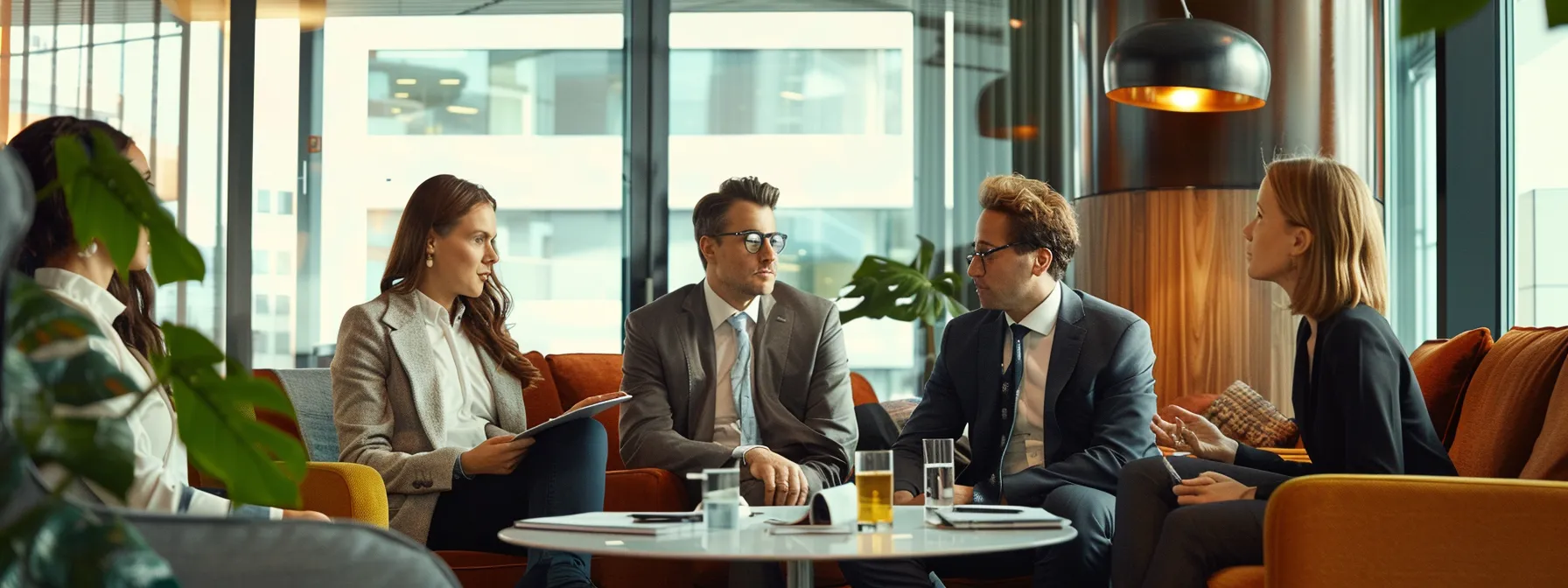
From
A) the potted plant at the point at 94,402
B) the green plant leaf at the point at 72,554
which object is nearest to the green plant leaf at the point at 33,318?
the potted plant at the point at 94,402

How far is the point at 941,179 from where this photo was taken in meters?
5.39

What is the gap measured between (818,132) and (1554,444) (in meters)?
3.47

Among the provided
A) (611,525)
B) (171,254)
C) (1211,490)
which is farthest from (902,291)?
(171,254)

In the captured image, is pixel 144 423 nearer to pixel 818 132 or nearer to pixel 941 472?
pixel 941 472

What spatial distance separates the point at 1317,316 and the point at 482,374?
1.87 m

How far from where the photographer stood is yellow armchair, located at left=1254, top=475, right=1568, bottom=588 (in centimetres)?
190

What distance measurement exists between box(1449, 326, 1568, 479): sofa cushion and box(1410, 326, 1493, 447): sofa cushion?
0.16m

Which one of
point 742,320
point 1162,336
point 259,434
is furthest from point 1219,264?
point 259,434

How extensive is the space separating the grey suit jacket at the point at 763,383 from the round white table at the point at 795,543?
1104 mm

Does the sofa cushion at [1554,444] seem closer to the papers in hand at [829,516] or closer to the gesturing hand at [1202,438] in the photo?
the gesturing hand at [1202,438]

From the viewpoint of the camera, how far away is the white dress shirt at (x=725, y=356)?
128 inches

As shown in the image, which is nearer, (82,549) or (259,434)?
(82,549)

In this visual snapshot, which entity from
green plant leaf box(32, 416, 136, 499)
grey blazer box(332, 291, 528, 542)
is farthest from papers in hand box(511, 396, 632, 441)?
green plant leaf box(32, 416, 136, 499)

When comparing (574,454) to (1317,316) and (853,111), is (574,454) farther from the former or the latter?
(853,111)
